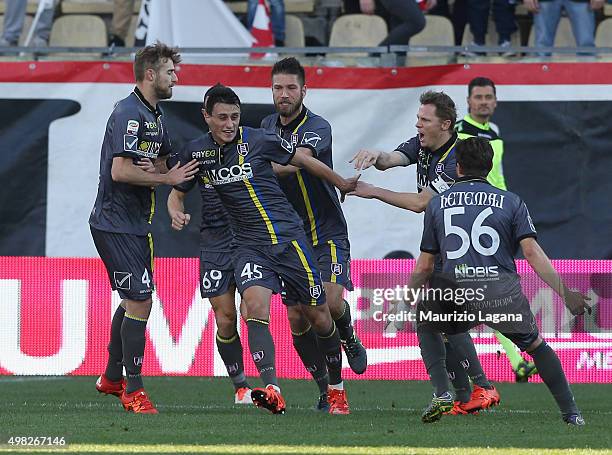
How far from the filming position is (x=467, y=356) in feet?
28.0

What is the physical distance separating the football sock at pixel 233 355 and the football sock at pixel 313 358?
16.8 inches

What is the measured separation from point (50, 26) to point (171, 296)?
11.2 feet

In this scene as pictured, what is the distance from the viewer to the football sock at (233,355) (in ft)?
30.6

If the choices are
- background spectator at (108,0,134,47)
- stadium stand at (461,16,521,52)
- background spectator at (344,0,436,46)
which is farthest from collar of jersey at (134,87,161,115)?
stadium stand at (461,16,521,52)

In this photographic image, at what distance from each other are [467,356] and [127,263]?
2282mm

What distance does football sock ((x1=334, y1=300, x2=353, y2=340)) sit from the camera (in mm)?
9383

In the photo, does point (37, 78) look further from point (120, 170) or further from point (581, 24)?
point (581, 24)

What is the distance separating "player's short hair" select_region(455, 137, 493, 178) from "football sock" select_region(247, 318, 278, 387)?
1.60 meters

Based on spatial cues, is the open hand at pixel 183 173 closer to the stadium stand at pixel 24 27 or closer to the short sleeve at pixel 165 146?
the short sleeve at pixel 165 146

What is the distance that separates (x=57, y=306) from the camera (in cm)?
1195

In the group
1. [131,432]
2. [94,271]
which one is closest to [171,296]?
[94,271]

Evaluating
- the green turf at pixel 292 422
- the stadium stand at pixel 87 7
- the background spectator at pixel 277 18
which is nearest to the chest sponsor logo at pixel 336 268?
the green turf at pixel 292 422

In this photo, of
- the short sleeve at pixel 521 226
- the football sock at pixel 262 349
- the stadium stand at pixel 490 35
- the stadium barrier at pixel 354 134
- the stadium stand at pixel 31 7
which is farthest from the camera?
the stadium stand at pixel 31 7

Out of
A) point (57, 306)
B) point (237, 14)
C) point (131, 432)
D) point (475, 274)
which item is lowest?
point (57, 306)
